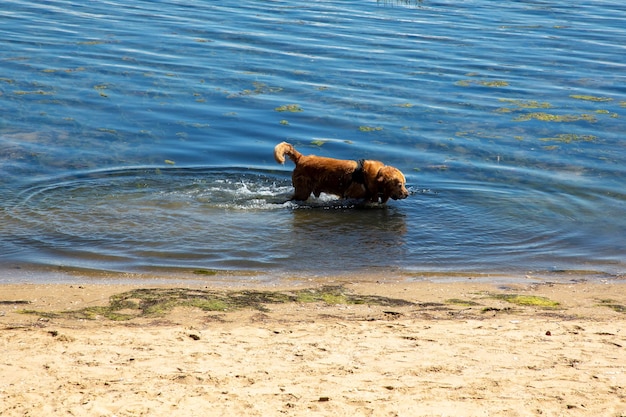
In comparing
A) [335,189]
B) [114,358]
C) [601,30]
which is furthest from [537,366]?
[601,30]

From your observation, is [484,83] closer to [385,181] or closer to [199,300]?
[385,181]

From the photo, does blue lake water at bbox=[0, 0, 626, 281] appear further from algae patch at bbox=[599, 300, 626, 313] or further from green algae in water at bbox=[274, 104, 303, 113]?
algae patch at bbox=[599, 300, 626, 313]

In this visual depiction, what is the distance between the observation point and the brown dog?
40.7 feet

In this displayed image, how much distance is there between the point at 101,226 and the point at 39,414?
19.2 feet

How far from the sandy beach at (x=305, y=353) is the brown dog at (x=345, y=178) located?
11.4ft

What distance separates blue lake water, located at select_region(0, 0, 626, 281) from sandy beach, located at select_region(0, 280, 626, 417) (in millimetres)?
1507

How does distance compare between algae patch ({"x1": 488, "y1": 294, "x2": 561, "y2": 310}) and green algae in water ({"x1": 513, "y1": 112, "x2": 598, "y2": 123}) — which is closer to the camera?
algae patch ({"x1": 488, "y1": 294, "x2": 561, "y2": 310})

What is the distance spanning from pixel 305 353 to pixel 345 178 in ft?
19.2

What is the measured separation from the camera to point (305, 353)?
6824mm

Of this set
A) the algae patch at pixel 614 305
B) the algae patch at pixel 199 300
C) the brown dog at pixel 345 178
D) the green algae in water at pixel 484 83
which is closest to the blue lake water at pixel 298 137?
the green algae in water at pixel 484 83

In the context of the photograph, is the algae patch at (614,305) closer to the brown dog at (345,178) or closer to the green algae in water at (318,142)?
the brown dog at (345,178)

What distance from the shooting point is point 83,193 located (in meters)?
12.6

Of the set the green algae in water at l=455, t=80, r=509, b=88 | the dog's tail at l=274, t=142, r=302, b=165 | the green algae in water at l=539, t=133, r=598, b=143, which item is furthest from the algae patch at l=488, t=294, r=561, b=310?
the green algae in water at l=455, t=80, r=509, b=88

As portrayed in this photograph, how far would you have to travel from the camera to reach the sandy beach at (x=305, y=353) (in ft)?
19.3
